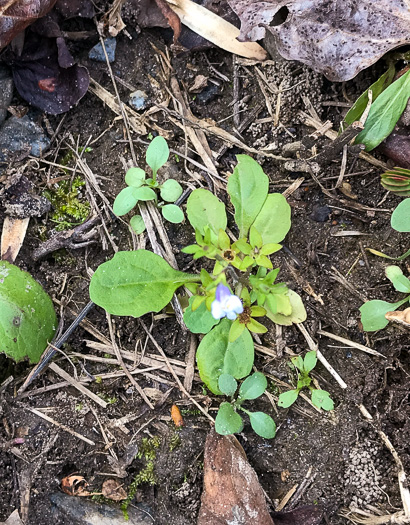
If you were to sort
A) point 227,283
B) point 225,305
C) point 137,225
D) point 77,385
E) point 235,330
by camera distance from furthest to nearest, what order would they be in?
point 137,225
point 77,385
point 227,283
point 235,330
point 225,305

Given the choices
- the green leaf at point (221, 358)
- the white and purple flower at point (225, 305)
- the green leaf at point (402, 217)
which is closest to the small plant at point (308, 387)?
the green leaf at point (221, 358)

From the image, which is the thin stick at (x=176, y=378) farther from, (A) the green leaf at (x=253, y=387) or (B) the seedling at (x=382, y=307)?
(B) the seedling at (x=382, y=307)

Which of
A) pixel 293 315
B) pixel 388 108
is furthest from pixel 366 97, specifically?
pixel 293 315

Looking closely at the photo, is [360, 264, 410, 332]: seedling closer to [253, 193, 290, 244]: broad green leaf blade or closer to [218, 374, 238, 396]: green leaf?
[253, 193, 290, 244]: broad green leaf blade

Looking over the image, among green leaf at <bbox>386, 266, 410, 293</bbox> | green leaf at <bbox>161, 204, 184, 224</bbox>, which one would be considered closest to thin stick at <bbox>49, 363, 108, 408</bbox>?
green leaf at <bbox>161, 204, 184, 224</bbox>

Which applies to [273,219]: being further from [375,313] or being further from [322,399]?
[322,399]
